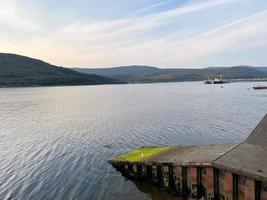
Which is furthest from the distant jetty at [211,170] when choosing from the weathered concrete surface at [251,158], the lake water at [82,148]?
the lake water at [82,148]

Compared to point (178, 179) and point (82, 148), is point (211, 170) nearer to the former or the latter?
point (178, 179)

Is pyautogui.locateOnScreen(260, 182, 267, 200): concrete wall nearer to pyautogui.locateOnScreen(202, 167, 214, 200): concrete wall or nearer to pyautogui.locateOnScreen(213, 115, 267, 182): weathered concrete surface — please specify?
pyautogui.locateOnScreen(213, 115, 267, 182): weathered concrete surface

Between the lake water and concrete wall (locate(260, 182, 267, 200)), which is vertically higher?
concrete wall (locate(260, 182, 267, 200))

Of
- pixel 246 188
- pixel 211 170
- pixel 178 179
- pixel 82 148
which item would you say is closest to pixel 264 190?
pixel 246 188

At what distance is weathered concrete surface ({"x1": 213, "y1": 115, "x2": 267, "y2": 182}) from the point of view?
1434 cm

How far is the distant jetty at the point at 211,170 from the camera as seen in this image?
1463 cm

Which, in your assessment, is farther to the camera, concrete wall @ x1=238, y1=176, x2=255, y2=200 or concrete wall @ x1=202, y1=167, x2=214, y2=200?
concrete wall @ x1=202, y1=167, x2=214, y2=200

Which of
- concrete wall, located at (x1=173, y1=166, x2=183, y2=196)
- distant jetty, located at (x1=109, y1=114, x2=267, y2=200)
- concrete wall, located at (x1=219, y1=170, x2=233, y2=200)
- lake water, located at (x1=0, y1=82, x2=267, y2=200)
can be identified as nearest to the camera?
distant jetty, located at (x1=109, y1=114, x2=267, y2=200)

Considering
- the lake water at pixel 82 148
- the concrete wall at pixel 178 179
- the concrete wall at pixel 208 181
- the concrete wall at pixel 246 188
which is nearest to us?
the concrete wall at pixel 246 188

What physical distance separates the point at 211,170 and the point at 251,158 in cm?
241

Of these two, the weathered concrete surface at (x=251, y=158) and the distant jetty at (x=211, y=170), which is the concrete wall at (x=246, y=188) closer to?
the distant jetty at (x=211, y=170)

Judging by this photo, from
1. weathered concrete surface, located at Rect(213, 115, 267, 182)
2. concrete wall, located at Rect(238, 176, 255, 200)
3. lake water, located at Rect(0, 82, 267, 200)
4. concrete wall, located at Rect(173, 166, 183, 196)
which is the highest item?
weathered concrete surface, located at Rect(213, 115, 267, 182)

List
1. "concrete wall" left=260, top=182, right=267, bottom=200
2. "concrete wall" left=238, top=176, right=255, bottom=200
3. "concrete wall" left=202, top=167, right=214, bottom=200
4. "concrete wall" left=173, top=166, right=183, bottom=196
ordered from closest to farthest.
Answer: "concrete wall" left=260, top=182, right=267, bottom=200, "concrete wall" left=238, top=176, right=255, bottom=200, "concrete wall" left=202, top=167, right=214, bottom=200, "concrete wall" left=173, top=166, right=183, bottom=196

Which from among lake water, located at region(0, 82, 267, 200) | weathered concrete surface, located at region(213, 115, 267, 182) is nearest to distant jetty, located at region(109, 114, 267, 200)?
weathered concrete surface, located at region(213, 115, 267, 182)
